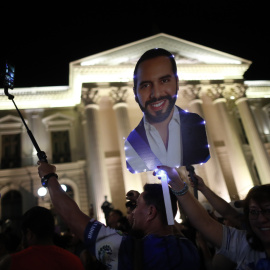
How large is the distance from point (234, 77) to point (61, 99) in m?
13.8

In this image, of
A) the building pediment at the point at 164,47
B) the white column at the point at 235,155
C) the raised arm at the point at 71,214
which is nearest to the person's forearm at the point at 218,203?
the raised arm at the point at 71,214

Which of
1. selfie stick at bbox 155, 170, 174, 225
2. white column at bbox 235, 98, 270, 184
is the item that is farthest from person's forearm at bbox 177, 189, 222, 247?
white column at bbox 235, 98, 270, 184

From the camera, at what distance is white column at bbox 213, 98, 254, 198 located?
18.0 m

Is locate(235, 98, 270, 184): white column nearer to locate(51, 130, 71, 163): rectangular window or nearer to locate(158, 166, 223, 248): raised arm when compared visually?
locate(51, 130, 71, 163): rectangular window

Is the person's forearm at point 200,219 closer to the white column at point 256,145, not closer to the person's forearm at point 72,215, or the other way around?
the person's forearm at point 72,215

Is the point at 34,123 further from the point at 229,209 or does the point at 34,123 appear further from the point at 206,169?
the point at 229,209

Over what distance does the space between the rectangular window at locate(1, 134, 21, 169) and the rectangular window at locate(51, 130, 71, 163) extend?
2409 mm

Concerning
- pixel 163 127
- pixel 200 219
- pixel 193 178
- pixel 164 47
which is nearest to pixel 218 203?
pixel 193 178

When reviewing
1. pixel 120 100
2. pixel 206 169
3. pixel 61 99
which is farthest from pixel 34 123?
pixel 206 169

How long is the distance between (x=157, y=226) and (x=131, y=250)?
0.40m

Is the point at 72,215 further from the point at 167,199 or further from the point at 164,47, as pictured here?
the point at 164,47

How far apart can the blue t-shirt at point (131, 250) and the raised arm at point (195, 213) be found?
10.7 inches

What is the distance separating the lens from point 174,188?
2160 millimetres

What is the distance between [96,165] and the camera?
16641 mm
